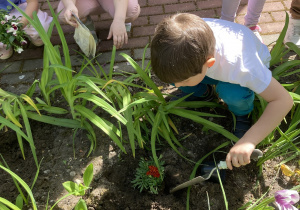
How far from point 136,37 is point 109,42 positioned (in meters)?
0.23

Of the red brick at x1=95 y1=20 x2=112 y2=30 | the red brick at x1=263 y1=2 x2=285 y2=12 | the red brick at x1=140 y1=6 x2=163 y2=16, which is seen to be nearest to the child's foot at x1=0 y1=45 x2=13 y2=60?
the red brick at x1=95 y1=20 x2=112 y2=30

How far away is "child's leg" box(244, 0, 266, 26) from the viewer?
2336 millimetres

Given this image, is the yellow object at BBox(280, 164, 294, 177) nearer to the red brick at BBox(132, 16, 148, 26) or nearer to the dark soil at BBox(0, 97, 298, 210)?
the dark soil at BBox(0, 97, 298, 210)

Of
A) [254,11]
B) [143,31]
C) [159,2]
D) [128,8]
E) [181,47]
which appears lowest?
[143,31]

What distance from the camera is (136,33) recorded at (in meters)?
2.70

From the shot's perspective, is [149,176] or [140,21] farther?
[140,21]

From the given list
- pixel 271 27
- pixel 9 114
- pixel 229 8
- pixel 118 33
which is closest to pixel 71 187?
pixel 9 114

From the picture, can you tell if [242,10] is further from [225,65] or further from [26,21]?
[26,21]

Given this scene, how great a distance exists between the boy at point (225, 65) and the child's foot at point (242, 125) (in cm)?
13

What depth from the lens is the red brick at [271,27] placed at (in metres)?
2.57

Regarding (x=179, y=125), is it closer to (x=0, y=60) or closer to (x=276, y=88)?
(x=276, y=88)

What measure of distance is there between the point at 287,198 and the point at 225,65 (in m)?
0.66

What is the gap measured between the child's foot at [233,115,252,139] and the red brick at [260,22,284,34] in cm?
103

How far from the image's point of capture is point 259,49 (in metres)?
1.73
